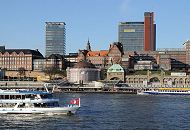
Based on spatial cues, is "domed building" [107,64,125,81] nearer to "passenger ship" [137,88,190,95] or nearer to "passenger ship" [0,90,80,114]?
"passenger ship" [137,88,190,95]

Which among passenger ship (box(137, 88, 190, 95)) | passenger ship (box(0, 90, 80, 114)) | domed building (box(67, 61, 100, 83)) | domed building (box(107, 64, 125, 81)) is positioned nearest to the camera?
passenger ship (box(0, 90, 80, 114))

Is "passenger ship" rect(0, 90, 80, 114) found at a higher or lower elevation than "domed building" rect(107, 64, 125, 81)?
lower

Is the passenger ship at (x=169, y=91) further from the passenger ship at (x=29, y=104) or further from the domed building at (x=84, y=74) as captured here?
the passenger ship at (x=29, y=104)

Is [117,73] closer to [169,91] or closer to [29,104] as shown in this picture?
[169,91]

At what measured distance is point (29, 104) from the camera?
55906 mm

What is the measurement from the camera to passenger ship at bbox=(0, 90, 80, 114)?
2181 inches

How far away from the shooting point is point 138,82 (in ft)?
618

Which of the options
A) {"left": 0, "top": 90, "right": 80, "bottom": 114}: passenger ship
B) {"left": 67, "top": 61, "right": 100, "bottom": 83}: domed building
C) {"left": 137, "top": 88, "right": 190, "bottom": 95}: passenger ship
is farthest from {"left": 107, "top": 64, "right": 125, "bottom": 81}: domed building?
{"left": 0, "top": 90, "right": 80, "bottom": 114}: passenger ship

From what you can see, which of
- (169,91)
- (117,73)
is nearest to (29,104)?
(169,91)

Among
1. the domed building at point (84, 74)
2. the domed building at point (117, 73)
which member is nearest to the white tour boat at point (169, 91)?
the domed building at point (84, 74)

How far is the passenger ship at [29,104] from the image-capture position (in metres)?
55.4

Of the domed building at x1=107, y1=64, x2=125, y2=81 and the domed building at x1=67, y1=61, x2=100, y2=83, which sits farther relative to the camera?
the domed building at x1=107, y1=64, x2=125, y2=81

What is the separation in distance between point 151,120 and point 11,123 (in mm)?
14760

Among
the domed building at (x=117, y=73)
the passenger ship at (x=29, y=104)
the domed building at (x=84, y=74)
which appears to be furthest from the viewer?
the domed building at (x=117, y=73)
